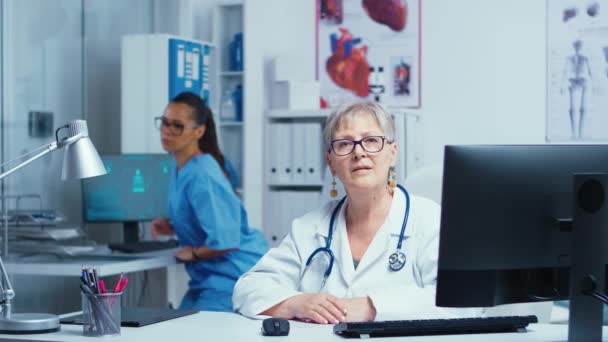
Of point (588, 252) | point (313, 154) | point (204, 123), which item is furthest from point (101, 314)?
point (313, 154)

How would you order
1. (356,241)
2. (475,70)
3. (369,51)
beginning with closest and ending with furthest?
1. (356,241)
2. (475,70)
3. (369,51)

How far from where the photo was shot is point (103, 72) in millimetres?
4922

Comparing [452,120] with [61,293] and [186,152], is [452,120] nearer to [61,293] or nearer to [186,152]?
[186,152]

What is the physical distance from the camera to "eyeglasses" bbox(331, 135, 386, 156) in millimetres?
2496

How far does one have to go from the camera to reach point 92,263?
3627 millimetres

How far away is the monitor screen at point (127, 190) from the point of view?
4.25 m

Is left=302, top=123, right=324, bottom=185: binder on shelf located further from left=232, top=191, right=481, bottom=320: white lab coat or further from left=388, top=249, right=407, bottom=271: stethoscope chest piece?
left=388, top=249, right=407, bottom=271: stethoscope chest piece

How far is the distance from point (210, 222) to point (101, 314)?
1.62 meters

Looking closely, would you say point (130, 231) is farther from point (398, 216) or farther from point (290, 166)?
point (398, 216)

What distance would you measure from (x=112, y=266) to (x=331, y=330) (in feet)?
5.39

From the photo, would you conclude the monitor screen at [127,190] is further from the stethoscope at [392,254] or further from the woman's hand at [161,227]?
the stethoscope at [392,254]

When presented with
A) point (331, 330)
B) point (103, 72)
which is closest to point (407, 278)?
point (331, 330)

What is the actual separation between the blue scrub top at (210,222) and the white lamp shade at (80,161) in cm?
151

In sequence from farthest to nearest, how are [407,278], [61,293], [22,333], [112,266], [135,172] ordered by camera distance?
1. [61,293]
2. [135,172]
3. [112,266]
4. [407,278]
5. [22,333]
